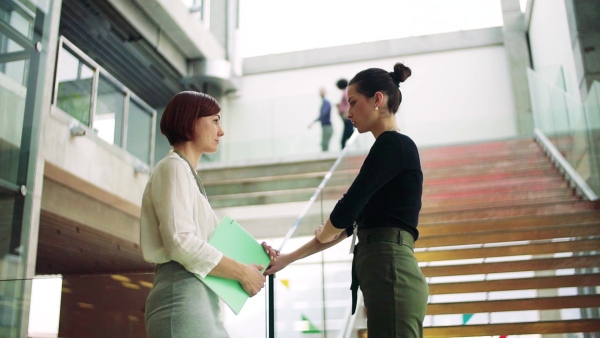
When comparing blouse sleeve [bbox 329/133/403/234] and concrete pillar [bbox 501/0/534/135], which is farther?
concrete pillar [bbox 501/0/534/135]

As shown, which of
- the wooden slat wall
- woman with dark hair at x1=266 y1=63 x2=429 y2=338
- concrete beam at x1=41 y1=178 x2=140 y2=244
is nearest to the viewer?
woman with dark hair at x1=266 y1=63 x2=429 y2=338

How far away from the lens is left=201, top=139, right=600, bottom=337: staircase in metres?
4.98

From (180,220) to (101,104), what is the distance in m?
7.04

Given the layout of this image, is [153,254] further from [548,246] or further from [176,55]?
[176,55]

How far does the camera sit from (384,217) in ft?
6.69

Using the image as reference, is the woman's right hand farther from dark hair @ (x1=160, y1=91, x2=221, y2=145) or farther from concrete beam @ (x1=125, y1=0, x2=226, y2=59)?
concrete beam @ (x1=125, y1=0, x2=226, y2=59)

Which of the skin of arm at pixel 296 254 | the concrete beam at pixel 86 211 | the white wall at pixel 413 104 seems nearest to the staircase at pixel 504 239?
the skin of arm at pixel 296 254

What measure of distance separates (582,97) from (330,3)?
9152mm

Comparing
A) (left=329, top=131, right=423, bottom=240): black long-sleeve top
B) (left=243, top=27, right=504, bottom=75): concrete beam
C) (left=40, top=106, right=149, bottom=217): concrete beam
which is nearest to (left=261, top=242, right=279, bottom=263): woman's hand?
(left=329, top=131, right=423, bottom=240): black long-sleeve top

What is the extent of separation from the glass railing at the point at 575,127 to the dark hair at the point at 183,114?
533cm

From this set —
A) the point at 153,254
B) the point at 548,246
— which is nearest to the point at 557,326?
the point at 548,246

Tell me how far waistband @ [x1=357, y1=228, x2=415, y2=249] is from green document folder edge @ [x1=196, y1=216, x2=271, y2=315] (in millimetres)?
359

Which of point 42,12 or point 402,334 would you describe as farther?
point 42,12

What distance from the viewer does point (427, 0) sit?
15.8 m
